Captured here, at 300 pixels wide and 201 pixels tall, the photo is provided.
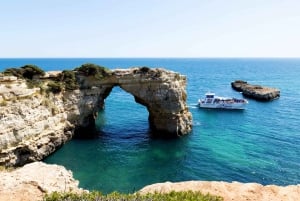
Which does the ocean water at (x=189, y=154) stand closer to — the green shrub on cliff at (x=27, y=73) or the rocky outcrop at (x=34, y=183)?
the rocky outcrop at (x=34, y=183)

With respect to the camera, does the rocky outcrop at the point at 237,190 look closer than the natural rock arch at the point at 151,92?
Yes

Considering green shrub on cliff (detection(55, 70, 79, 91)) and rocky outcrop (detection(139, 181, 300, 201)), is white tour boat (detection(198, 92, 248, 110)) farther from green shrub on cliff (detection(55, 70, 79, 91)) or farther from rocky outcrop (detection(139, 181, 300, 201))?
rocky outcrop (detection(139, 181, 300, 201))

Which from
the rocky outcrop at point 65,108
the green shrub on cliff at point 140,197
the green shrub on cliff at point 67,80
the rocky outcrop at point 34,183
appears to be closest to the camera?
the green shrub on cliff at point 140,197

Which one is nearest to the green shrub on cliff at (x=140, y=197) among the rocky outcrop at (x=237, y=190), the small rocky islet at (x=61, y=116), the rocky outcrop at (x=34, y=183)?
the rocky outcrop at (x=237, y=190)

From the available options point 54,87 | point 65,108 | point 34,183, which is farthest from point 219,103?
point 34,183

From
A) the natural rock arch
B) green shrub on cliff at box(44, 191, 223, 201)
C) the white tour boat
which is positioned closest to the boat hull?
the white tour boat

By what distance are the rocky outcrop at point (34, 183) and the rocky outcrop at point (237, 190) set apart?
618 centimetres

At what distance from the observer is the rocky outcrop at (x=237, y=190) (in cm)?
1692

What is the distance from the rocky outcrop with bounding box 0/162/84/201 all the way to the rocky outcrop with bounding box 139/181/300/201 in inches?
243

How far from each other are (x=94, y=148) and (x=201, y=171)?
16954mm

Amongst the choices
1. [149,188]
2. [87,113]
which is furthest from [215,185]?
[87,113]

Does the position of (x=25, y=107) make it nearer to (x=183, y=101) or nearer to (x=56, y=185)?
(x=56, y=185)

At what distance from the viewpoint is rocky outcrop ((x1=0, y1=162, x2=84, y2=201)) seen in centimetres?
1781

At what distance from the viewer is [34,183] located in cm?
1933
